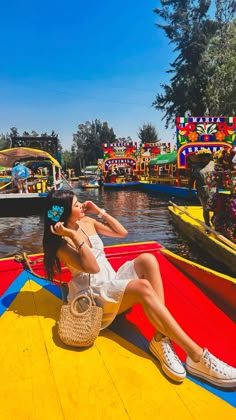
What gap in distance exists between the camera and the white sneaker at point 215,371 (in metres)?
2.06

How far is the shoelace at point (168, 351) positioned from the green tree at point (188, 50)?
30784mm

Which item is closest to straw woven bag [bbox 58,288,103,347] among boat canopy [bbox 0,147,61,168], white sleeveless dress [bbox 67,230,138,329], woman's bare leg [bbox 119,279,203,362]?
white sleeveless dress [bbox 67,230,138,329]

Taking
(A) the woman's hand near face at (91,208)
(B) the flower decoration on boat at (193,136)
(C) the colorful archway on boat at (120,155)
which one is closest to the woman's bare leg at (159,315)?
(A) the woman's hand near face at (91,208)

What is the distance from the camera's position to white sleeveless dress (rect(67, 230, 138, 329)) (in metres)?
2.40

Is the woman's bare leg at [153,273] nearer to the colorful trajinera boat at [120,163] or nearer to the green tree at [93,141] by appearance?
the colorful trajinera boat at [120,163]

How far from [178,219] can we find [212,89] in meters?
22.7

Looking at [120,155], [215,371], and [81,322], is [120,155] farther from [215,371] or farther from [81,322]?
[215,371]

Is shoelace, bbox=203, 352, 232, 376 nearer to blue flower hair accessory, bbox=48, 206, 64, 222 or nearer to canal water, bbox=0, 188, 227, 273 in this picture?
blue flower hair accessory, bbox=48, 206, 64, 222

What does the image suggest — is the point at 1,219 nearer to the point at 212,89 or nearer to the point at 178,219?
the point at 178,219

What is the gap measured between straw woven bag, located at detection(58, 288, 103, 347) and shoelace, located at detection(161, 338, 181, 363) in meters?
0.46

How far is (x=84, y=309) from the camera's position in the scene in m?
2.41

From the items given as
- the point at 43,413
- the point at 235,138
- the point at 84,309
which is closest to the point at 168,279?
the point at 84,309

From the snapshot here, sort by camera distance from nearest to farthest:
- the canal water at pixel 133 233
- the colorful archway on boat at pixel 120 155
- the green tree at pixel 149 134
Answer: the canal water at pixel 133 233
the colorful archway on boat at pixel 120 155
the green tree at pixel 149 134

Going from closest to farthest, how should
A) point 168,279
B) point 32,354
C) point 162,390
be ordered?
point 162,390 → point 32,354 → point 168,279
